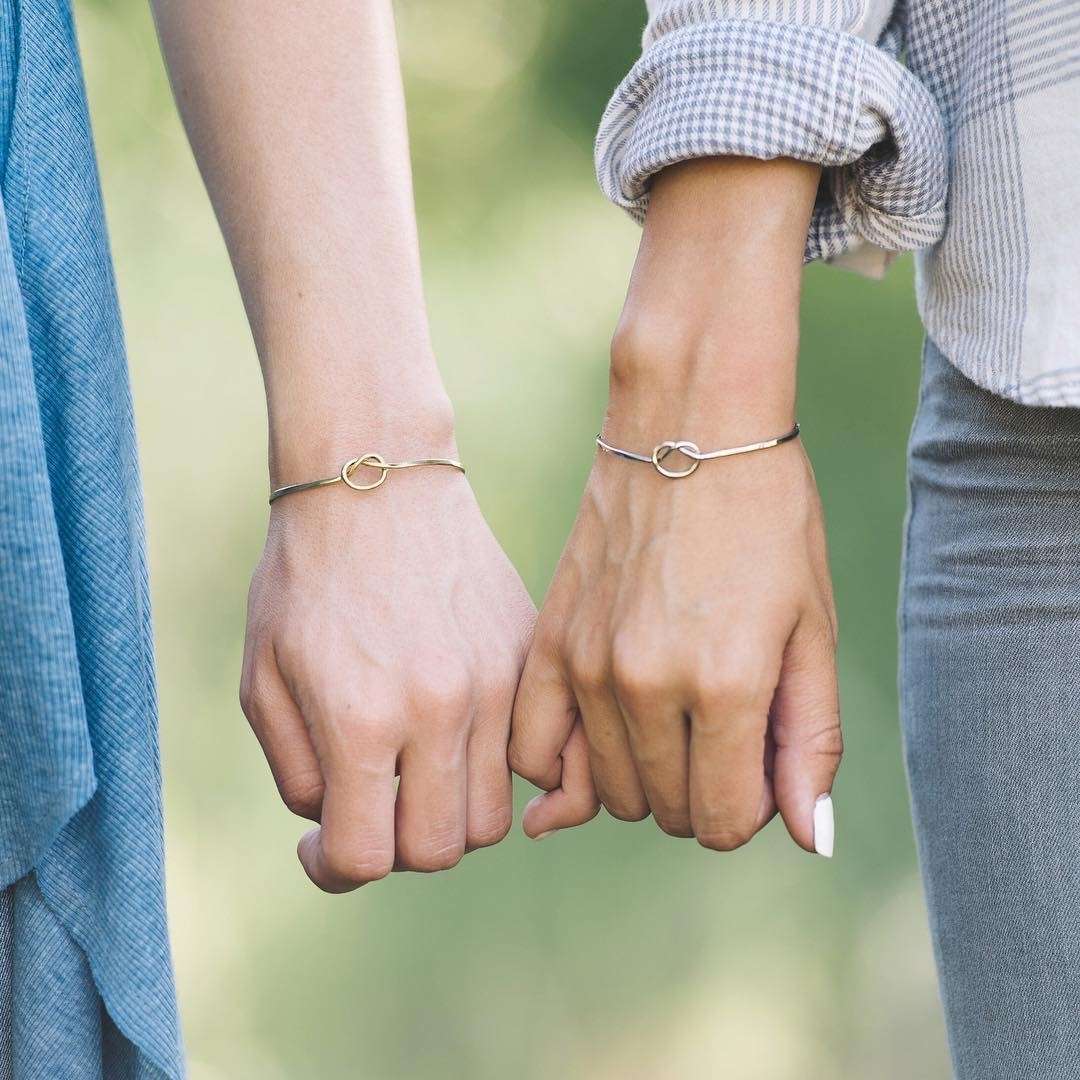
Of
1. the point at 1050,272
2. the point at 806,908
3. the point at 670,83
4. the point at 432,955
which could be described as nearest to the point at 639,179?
the point at 670,83

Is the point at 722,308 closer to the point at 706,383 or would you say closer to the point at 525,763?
the point at 706,383

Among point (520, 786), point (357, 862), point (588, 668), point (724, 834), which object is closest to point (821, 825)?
point (724, 834)

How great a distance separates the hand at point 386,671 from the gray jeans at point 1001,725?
0.81 feet

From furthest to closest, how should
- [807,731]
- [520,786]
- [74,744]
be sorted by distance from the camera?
[520,786] < [807,731] < [74,744]

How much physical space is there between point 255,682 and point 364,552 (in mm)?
102

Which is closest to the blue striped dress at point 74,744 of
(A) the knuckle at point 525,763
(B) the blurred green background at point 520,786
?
(A) the knuckle at point 525,763

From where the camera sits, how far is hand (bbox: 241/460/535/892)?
0.73 m

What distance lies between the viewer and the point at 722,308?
2.24 feet

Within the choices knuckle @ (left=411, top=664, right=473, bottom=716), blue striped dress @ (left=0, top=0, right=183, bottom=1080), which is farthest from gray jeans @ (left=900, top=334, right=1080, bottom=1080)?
blue striped dress @ (left=0, top=0, right=183, bottom=1080)

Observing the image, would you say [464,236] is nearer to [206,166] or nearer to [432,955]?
[432,955]

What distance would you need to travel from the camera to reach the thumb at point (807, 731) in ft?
2.33

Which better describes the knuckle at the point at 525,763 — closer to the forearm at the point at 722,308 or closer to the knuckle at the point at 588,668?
the knuckle at the point at 588,668

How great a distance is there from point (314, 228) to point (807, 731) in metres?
0.41

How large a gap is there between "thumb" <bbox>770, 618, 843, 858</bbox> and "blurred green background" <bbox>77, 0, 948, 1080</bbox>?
2.85 m
